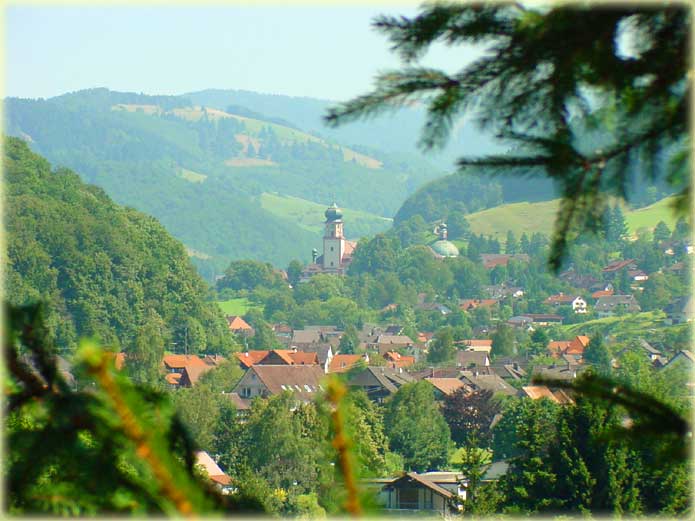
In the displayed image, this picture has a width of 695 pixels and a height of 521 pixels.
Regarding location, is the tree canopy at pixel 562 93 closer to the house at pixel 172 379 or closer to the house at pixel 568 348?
the house at pixel 172 379

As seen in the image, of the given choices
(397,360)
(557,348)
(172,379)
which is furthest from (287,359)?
(557,348)

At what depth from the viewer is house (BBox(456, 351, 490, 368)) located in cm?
6734

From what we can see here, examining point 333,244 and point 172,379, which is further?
point 333,244

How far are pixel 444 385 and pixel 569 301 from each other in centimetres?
4910

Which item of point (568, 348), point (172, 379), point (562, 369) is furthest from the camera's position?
point (568, 348)

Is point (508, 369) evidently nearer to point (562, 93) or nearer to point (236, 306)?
point (236, 306)

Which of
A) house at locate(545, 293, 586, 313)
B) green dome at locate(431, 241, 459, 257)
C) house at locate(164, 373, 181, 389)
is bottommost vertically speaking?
house at locate(164, 373, 181, 389)

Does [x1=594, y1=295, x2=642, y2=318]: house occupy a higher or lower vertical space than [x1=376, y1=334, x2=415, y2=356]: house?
higher

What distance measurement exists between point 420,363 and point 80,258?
1888cm

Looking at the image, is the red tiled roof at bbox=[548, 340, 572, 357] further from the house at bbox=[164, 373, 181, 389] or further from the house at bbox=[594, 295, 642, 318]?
the house at bbox=[164, 373, 181, 389]

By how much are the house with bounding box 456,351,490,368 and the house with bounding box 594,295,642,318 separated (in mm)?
22194

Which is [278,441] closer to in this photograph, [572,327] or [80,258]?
[80,258]

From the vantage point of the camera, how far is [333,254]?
419 feet

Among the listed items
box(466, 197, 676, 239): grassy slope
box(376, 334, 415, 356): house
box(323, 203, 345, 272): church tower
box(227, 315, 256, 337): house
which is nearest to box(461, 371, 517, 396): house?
box(376, 334, 415, 356): house
